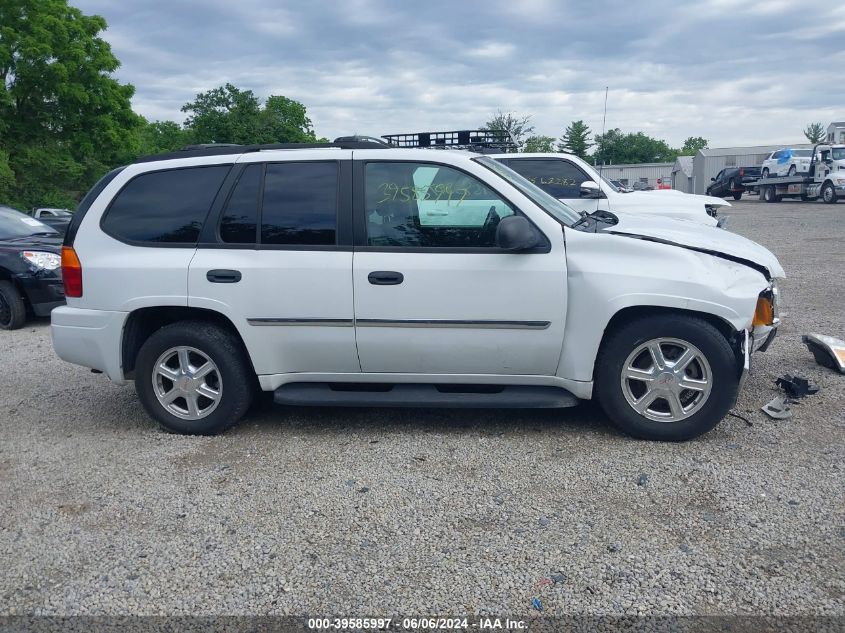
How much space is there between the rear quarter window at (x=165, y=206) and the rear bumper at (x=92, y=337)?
54cm

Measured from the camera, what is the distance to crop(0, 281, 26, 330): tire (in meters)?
8.66

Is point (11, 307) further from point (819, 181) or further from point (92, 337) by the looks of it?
point (819, 181)

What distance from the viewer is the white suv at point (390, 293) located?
4.34 meters

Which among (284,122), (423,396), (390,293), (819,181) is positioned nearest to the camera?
(390,293)

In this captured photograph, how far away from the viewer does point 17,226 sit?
967 cm

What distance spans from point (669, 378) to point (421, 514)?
1.72 metres

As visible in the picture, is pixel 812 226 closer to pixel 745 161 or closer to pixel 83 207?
pixel 83 207

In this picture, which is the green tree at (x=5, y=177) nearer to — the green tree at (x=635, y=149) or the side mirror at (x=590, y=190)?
the side mirror at (x=590, y=190)

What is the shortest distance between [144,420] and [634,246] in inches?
138

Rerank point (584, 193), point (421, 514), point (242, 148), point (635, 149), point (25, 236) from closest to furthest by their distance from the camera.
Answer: point (421, 514) < point (242, 148) < point (584, 193) < point (25, 236) < point (635, 149)

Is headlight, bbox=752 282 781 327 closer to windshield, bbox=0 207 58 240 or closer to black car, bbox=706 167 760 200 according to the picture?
windshield, bbox=0 207 58 240

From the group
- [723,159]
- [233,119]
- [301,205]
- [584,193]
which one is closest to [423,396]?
[301,205]

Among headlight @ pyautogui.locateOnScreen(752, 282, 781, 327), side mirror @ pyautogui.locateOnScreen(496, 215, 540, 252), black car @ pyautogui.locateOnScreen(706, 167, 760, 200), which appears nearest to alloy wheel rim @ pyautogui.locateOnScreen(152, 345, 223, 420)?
side mirror @ pyautogui.locateOnScreen(496, 215, 540, 252)

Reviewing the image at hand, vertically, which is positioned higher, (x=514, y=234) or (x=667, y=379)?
(x=514, y=234)
